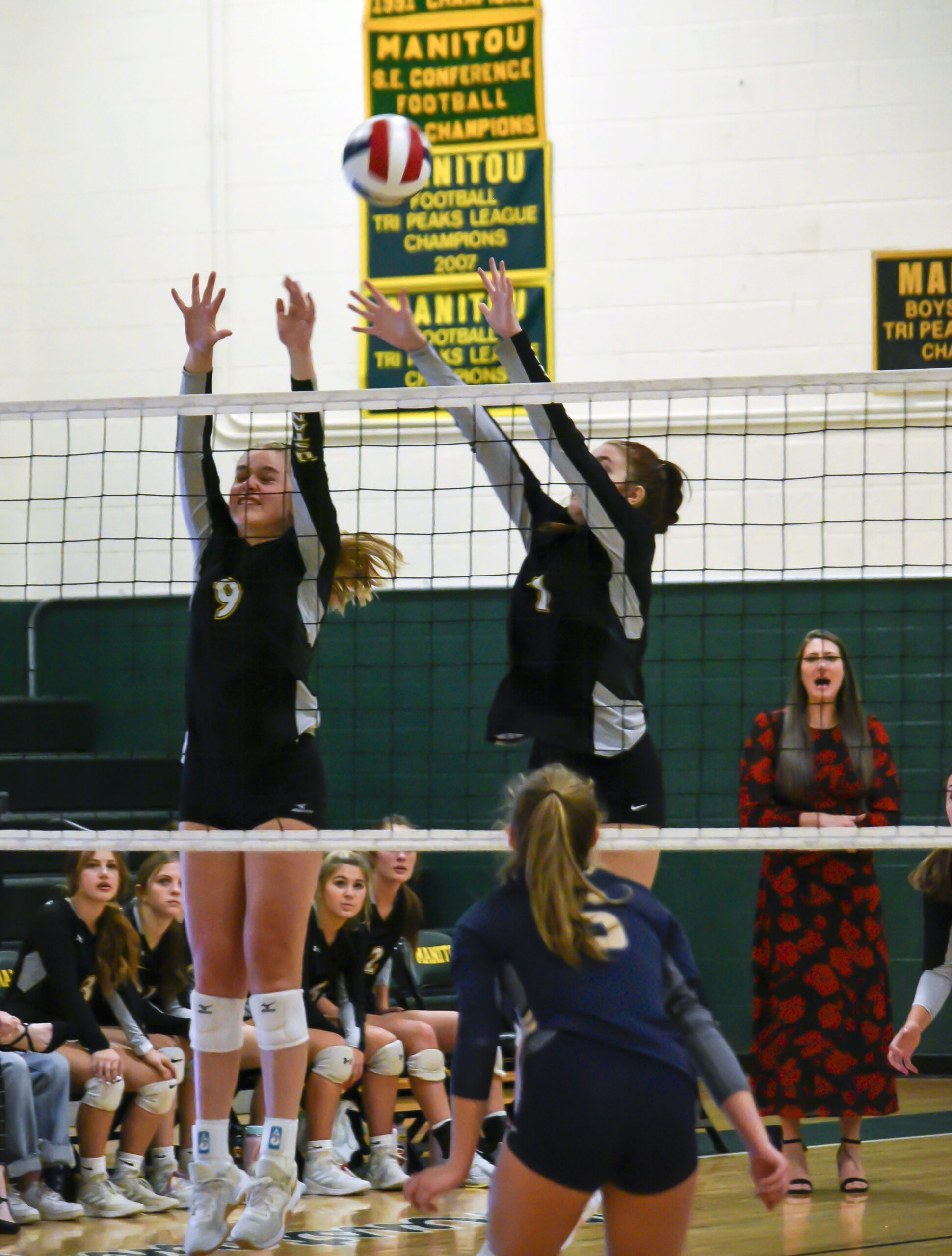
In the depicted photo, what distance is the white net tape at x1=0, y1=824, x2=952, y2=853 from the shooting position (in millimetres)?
3752

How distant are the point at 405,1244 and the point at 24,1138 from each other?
139cm

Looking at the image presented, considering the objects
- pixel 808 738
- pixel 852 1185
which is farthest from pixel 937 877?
pixel 852 1185

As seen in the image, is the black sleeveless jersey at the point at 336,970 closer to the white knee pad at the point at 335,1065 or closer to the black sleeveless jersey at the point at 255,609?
the white knee pad at the point at 335,1065

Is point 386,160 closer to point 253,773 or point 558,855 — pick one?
point 253,773

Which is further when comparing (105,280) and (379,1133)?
(105,280)

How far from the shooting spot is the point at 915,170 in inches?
323

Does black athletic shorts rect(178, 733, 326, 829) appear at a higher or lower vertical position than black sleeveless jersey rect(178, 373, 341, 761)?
lower

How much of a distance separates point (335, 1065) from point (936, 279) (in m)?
5.41

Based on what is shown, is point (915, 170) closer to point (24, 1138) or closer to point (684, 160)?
point (684, 160)

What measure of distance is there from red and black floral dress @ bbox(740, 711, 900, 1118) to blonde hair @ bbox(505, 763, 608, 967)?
2250 mm

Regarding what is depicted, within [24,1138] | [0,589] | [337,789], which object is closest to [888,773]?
[24,1138]

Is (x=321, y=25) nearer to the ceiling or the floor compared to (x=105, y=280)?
nearer to the ceiling

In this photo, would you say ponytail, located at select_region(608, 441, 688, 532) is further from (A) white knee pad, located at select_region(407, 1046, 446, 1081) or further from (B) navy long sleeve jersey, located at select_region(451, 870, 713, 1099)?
(A) white knee pad, located at select_region(407, 1046, 446, 1081)

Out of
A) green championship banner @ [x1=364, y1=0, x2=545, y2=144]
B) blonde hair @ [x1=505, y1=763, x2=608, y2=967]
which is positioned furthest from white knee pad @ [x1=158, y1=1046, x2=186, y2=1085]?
green championship banner @ [x1=364, y1=0, x2=545, y2=144]
